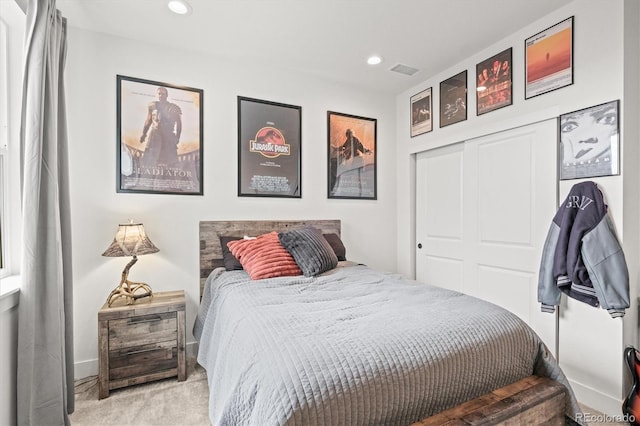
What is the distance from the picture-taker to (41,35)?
1628mm

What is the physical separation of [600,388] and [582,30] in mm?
2372

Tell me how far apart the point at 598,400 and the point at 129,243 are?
3.30 metres

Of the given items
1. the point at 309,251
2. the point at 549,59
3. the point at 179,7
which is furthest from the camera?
the point at 309,251

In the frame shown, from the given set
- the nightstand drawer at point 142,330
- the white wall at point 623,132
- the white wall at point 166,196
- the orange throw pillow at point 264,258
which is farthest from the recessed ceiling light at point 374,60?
the nightstand drawer at point 142,330

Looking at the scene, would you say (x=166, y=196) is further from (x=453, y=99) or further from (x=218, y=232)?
(x=453, y=99)

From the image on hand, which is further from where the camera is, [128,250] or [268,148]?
[268,148]

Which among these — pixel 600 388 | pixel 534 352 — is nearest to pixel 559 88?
pixel 534 352

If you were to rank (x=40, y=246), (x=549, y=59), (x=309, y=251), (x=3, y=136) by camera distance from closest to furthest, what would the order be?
(x=40, y=246)
(x=3, y=136)
(x=549, y=59)
(x=309, y=251)

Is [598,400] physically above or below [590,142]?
below

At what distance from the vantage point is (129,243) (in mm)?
2195

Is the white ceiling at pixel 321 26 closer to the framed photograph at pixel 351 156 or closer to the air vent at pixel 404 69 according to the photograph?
the air vent at pixel 404 69

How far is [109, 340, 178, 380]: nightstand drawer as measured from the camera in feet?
6.79

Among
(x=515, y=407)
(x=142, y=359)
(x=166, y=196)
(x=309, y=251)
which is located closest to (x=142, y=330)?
(x=142, y=359)

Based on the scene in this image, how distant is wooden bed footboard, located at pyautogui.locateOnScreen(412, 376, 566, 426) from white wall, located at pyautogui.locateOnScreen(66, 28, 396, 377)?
7.19 ft
